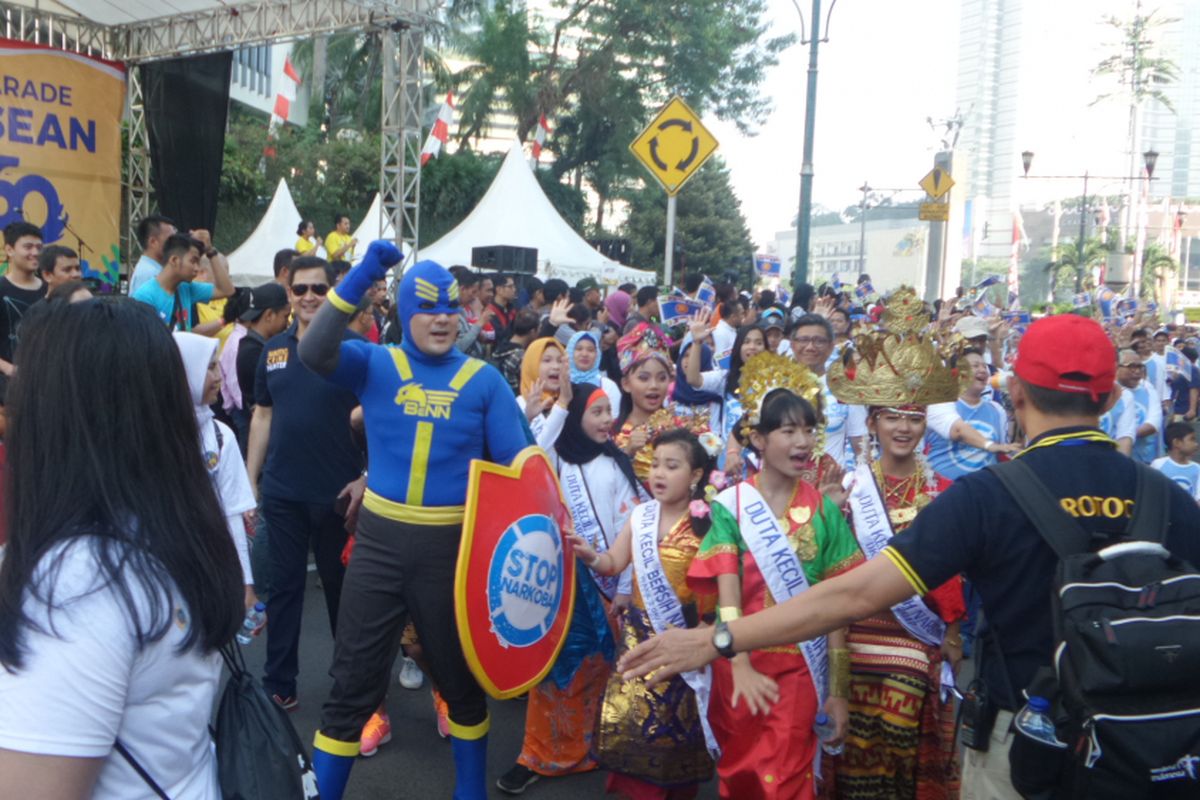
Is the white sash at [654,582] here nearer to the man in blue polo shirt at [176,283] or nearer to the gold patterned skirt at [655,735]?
the gold patterned skirt at [655,735]

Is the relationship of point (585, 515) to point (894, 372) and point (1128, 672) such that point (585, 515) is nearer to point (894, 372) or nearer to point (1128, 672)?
point (894, 372)

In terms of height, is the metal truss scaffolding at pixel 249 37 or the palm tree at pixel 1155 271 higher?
the palm tree at pixel 1155 271

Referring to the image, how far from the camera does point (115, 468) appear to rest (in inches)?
64.7

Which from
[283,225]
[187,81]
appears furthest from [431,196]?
[187,81]

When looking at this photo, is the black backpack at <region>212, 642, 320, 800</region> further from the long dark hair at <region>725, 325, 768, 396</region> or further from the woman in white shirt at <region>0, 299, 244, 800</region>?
the long dark hair at <region>725, 325, 768, 396</region>

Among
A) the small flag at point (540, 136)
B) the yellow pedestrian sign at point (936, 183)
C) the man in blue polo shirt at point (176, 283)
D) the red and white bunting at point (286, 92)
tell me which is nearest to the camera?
the man in blue polo shirt at point (176, 283)

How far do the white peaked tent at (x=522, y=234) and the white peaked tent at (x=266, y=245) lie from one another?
98.1 inches

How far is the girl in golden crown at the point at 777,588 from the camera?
3670 millimetres

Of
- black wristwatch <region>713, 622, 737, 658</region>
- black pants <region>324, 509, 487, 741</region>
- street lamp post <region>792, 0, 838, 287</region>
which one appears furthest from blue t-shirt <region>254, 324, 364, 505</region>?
street lamp post <region>792, 0, 838, 287</region>

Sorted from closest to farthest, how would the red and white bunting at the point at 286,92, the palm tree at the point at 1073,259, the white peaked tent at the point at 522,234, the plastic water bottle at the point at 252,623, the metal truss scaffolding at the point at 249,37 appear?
the plastic water bottle at the point at 252,623 → the metal truss scaffolding at the point at 249,37 → the red and white bunting at the point at 286,92 → the white peaked tent at the point at 522,234 → the palm tree at the point at 1073,259

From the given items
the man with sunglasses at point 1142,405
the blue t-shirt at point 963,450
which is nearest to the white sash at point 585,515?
the blue t-shirt at point 963,450

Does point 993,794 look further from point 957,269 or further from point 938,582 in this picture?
point 957,269

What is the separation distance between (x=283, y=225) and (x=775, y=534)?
1778 centimetres

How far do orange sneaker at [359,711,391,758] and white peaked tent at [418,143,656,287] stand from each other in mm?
14979
